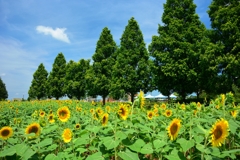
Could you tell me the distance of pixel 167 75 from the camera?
2125 centimetres

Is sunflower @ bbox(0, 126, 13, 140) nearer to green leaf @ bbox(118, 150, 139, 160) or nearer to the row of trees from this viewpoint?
green leaf @ bbox(118, 150, 139, 160)

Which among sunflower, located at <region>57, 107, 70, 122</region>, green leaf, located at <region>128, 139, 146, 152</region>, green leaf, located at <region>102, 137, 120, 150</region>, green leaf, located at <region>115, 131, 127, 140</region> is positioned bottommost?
green leaf, located at <region>128, 139, 146, 152</region>

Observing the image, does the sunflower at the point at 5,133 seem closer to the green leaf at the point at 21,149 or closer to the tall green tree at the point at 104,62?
the green leaf at the point at 21,149

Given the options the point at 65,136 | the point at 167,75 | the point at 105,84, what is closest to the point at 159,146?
the point at 65,136

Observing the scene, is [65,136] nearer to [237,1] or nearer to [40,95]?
[237,1]

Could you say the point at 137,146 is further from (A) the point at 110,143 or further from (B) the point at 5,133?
(B) the point at 5,133

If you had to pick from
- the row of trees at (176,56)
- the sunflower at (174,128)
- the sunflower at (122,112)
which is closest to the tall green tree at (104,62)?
the row of trees at (176,56)

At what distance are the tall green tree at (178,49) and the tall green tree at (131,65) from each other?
1202mm

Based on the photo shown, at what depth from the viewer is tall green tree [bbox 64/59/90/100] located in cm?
3825

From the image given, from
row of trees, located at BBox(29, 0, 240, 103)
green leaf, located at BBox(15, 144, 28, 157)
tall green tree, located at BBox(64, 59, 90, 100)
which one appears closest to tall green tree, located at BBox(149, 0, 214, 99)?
row of trees, located at BBox(29, 0, 240, 103)

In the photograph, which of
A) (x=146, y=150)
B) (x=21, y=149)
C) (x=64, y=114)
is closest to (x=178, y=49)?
(x=64, y=114)

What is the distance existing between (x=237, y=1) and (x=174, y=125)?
20.6m

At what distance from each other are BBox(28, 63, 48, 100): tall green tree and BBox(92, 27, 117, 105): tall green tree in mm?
25265

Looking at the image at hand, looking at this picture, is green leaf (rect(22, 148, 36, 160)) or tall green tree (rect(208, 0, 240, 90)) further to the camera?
tall green tree (rect(208, 0, 240, 90))
